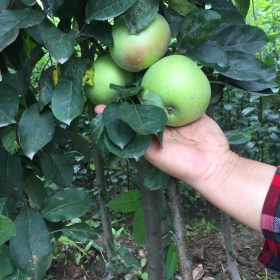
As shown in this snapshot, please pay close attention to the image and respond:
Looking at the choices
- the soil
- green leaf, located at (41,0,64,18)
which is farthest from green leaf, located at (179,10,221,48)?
the soil

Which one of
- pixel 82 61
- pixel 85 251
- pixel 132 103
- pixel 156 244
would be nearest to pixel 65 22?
pixel 82 61

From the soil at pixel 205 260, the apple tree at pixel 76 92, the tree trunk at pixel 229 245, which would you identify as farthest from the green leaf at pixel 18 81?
the soil at pixel 205 260

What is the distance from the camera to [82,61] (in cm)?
71

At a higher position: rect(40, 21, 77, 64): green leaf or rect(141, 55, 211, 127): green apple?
rect(40, 21, 77, 64): green leaf

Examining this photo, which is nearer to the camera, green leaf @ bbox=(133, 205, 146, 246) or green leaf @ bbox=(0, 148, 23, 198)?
green leaf @ bbox=(0, 148, 23, 198)

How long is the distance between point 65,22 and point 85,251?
1.39m

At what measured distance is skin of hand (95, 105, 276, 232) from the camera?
876 millimetres

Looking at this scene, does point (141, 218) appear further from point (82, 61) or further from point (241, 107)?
point (241, 107)

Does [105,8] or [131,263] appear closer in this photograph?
[105,8]

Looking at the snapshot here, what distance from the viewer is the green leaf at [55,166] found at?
35.2 inches

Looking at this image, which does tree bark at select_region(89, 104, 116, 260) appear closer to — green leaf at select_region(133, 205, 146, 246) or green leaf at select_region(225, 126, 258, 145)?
green leaf at select_region(133, 205, 146, 246)

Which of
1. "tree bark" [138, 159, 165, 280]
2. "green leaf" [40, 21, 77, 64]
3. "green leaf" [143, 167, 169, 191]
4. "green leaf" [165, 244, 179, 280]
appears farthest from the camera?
"green leaf" [165, 244, 179, 280]

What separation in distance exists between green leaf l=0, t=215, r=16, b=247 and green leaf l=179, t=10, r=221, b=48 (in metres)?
0.49

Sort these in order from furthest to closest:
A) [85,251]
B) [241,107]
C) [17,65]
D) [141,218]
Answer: [241,107] < [85,251] < [141,218] < [17,65]
